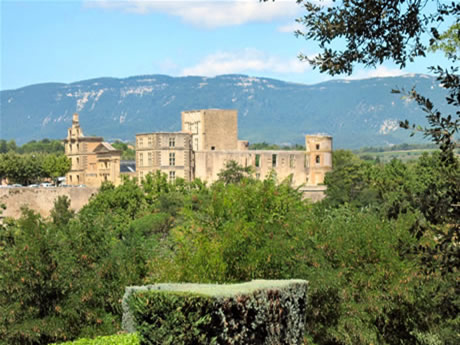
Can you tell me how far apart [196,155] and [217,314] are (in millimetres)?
47625

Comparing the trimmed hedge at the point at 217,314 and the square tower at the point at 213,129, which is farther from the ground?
the square tower at the point at 213,129

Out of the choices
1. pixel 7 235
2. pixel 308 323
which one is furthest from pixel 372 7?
pixel 7 235

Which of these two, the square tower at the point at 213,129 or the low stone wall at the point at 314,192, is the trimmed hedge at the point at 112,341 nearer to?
the low stone wall at the point at 314,192

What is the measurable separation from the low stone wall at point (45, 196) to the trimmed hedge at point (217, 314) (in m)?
43.6

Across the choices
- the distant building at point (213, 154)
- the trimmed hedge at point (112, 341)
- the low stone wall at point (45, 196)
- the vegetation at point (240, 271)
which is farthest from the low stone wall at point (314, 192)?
the trimmed hedge at point (112, 341)

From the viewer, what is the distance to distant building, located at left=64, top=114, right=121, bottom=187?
61.0 meters

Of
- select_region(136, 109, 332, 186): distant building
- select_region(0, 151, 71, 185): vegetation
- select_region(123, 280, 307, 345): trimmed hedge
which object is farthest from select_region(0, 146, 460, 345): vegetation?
select_region(0, 151, 71, 185): vegetation

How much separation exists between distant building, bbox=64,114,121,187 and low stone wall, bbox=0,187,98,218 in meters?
3.62

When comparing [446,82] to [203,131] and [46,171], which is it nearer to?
[203,131]

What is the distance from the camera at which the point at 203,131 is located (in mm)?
63750

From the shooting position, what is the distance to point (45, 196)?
188 ft

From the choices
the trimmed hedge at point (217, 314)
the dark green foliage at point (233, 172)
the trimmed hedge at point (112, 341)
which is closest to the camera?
the trimmed hedge at point (217, 314)

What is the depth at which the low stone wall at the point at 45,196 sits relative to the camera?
184 feet

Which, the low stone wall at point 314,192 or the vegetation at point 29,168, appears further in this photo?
the vegetation at point 29,168
